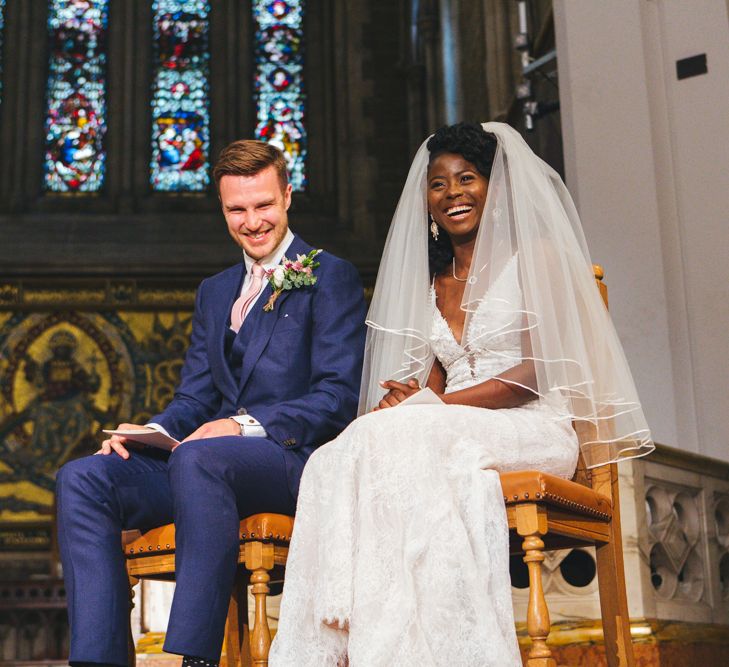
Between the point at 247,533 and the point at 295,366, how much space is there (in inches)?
18.6

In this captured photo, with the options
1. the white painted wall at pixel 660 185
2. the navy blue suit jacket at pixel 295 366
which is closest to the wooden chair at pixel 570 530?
the navy blue suit jacket at pixel 295 366

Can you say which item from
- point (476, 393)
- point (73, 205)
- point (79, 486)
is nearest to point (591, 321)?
point (476, 393)

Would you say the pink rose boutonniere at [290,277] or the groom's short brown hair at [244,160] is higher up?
the groom's short brown hair at [244,160]

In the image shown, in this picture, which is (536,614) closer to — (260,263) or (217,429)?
(217,429)

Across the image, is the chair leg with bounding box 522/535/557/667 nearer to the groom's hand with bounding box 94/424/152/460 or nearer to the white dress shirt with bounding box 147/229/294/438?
the white dress shirt with bounding box 147/229/294/438

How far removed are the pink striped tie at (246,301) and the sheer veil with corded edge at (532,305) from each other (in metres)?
0.32

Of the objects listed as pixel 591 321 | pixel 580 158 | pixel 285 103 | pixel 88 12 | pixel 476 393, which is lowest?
pixel 476 393

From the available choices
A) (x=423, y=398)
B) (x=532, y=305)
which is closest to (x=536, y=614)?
(x=423, y=398)

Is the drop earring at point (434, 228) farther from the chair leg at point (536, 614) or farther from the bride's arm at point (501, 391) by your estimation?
the chair leg at point (536, 614)

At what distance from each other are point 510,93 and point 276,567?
5656 millimetres

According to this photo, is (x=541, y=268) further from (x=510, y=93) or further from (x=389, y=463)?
(x=510, y=93)

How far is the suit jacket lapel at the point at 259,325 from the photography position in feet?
9.26

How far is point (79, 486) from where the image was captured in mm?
2545

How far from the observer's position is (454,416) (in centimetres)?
247
